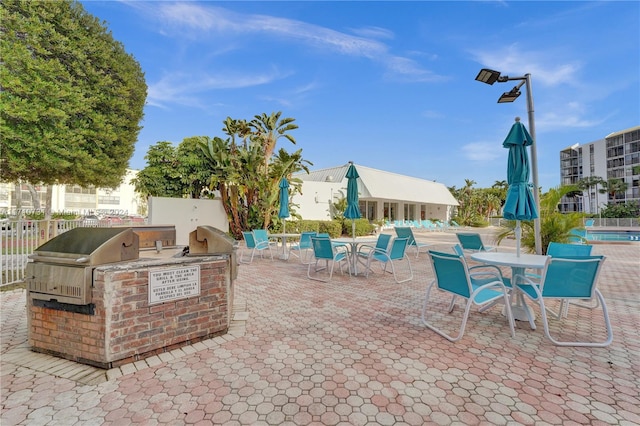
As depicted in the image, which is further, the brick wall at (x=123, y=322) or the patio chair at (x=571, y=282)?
the patio chair at (x=571, y=282)

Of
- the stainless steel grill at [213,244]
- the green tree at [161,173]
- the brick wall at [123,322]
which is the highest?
the green tree at [161,173]

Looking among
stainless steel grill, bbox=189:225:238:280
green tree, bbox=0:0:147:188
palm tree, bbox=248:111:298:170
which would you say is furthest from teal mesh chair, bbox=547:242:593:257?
palm tree, bbox=248:111:298:170

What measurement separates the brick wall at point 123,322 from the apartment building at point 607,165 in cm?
6325

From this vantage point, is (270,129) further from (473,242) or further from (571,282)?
(571,282)

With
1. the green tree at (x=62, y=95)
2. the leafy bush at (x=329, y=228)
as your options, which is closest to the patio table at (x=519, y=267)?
Result: the green tree at (x=62, y=95)

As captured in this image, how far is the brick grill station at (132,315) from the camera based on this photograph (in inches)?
106

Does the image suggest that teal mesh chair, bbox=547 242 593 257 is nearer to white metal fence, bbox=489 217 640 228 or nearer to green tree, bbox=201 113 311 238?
green tree, bbox=201 113 311 238

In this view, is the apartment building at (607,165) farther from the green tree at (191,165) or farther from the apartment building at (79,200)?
the apartment building at (79,200)

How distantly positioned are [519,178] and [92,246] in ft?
18.2

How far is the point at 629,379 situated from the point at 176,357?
14.0ft

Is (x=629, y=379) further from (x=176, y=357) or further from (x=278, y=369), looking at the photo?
(x=176, y=357)

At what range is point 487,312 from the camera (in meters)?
4.46

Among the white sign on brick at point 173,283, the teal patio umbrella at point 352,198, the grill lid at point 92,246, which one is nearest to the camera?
the grill lid at point 92,246

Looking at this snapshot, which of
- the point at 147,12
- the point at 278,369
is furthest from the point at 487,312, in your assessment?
the point at 147,12
